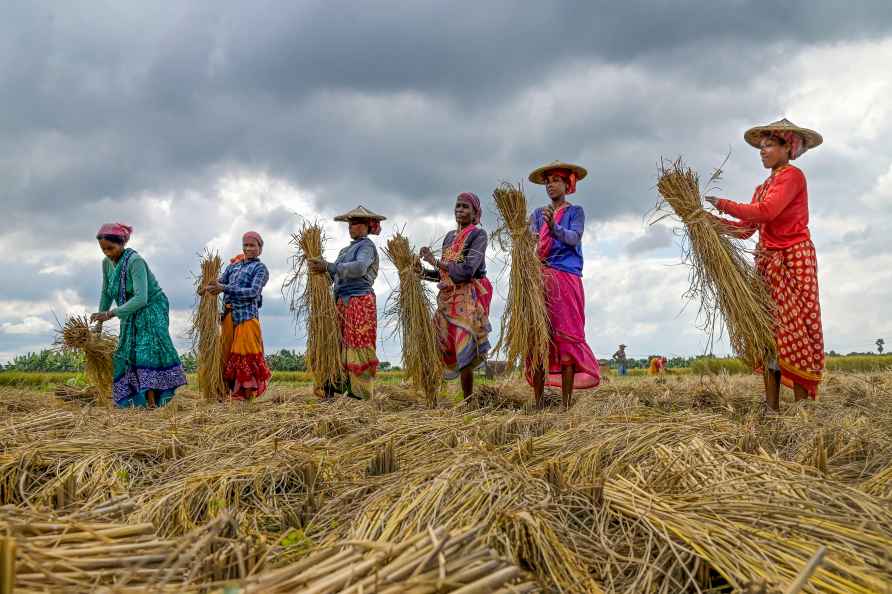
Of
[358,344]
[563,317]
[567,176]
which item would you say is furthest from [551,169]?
[358,344]

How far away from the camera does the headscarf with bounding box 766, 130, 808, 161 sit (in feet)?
17.4

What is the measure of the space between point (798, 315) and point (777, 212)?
803 mm

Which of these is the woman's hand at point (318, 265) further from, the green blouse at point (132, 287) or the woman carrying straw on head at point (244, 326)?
the green blouse at point (132, 287)

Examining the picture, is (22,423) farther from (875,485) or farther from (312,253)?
(875,485)

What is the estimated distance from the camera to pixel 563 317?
588 centimetres

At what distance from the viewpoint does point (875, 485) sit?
256cm

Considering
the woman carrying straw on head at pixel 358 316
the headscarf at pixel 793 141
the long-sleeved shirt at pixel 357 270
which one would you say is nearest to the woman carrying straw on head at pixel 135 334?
the woman carrying straw on head at pixel 358 316

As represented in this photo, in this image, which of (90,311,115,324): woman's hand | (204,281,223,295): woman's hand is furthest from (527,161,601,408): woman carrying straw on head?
(90,311,115,324): woman's hand

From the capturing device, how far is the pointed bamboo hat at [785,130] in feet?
16.9

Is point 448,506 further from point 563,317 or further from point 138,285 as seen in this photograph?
point 138,285

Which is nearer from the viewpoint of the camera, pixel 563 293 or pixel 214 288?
pixel 563 293

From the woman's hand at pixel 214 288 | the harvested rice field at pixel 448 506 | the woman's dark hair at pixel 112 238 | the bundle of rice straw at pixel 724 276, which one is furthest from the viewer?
the woman's hand at pixel 214 288

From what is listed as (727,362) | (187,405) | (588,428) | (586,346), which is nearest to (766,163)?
(586,346)

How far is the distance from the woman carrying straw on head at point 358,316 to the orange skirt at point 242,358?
1004 mm
